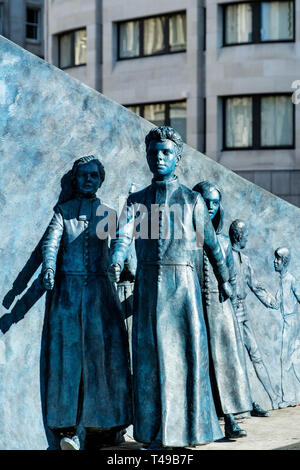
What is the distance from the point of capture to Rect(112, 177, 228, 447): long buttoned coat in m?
7.09

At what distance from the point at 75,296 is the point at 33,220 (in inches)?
26.6

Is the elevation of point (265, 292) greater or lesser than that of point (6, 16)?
lesser

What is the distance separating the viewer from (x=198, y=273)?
297 inches

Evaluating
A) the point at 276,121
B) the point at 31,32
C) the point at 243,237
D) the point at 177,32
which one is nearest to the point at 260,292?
the point at 243,237

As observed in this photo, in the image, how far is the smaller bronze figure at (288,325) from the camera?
33.0ft

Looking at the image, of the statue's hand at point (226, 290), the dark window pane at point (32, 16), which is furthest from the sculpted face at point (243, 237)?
the dark window pane at point (32, 16)

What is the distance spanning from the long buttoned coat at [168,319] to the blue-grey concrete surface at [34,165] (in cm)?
75

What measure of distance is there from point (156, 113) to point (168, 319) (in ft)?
70.2

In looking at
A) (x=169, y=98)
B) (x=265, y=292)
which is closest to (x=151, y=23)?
(x=169, y=98)

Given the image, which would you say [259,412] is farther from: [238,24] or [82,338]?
[238,24]

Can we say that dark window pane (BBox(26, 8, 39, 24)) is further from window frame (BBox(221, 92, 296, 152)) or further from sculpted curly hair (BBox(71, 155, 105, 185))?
sculpted curly hair (BBox(71, 155, 105, 185))

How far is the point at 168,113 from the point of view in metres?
27.8

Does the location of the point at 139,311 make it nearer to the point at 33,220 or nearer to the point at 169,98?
A: the point at 33,220

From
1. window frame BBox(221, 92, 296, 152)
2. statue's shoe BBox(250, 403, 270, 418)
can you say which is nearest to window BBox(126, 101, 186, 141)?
window frame BBox(221, 92, 296, 152)
